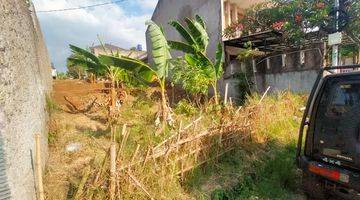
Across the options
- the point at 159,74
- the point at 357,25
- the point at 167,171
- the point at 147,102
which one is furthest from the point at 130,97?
the point at 357,25

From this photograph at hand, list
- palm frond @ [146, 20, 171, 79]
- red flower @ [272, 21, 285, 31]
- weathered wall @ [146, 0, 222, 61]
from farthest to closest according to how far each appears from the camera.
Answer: weathered wall @ [146, 0, 222, 61] → red flower @ [272, 21, 285, 31] → palm frond @ [146, 20, 171, 79]

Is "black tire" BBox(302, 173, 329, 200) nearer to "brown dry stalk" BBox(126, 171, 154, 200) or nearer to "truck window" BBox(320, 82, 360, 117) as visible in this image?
"truck window" BBox(320, 82, 360, 117)

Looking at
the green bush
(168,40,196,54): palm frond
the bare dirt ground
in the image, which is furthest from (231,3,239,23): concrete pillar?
the bare dirt ground

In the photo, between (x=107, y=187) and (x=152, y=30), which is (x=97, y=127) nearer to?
(x=152, y=30)

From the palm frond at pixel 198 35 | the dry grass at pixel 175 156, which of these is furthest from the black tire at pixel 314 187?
the palm frond at pixel 198 35

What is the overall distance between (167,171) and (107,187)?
3.31ft

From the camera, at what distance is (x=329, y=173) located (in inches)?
133

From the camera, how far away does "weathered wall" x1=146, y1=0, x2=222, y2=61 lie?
12.8m

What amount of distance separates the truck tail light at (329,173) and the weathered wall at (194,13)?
982cm

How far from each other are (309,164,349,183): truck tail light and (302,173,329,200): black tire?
0.44ft

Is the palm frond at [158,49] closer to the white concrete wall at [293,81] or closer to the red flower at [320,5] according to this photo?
the white concrete wall at [293,81]

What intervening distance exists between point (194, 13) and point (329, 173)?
488 inches

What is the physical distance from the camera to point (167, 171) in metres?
4.32

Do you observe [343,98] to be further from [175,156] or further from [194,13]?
[194,13]
